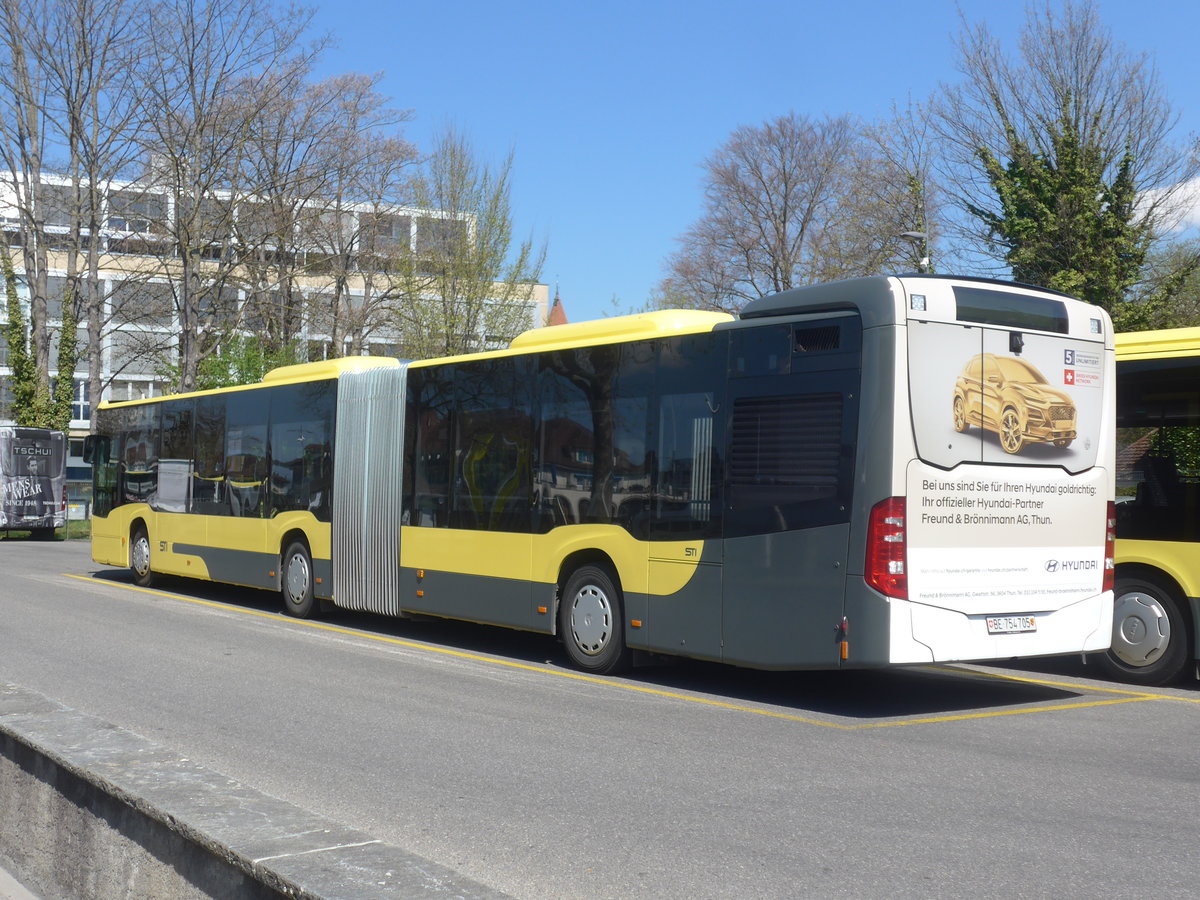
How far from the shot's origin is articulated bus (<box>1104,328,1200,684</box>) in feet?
35.6

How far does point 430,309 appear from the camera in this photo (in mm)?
38875

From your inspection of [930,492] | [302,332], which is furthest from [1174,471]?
[302,332]

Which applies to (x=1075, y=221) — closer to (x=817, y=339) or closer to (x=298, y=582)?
(x=298, y=582)

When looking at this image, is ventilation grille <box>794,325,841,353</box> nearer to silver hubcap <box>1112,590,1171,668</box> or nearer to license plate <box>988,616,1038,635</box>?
license plate <box>988,616,1038,635</box>

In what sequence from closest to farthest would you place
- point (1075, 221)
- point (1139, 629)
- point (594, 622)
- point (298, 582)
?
point (1139, 629) → point (594, 622) → point (298, 582) → point (1075, 221)

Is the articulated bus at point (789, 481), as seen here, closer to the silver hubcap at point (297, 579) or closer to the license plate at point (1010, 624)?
the license plate at point (1010, 624)

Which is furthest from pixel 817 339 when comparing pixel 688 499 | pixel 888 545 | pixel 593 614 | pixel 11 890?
pixel 11 890

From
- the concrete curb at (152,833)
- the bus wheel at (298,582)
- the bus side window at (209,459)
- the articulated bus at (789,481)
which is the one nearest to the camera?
the concrete curb at (152,833)

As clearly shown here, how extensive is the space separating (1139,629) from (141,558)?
15.7m

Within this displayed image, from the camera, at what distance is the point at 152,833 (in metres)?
4.06

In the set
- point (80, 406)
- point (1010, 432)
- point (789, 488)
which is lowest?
point (789, 488)

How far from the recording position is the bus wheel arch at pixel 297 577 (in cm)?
1666

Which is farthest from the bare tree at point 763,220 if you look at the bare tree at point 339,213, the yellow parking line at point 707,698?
the yellow parking line at point 707,698

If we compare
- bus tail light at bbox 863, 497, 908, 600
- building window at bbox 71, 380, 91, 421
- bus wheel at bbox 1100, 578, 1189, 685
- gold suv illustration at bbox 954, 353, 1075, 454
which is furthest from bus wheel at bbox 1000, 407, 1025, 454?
building window at bbox 71, 380, 91, 421
